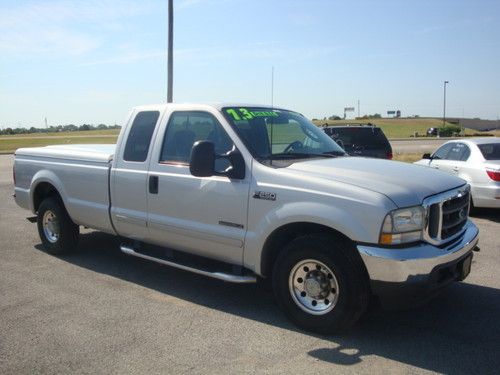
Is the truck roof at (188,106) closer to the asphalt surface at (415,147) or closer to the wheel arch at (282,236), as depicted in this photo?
the wheel arch at (282,236)

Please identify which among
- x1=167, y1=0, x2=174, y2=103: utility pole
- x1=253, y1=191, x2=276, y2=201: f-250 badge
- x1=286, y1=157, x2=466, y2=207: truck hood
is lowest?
x1=253, y1=191, x2=276, y2=201: f-250 badge

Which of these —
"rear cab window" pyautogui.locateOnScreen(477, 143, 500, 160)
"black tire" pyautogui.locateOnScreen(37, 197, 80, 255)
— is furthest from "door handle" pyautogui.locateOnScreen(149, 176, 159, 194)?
"rear cab window" pyautogui.locateOnScreen(477, 143, 500, 160)

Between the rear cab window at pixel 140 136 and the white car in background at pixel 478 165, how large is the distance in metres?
6.15

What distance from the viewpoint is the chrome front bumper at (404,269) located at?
3951 mm

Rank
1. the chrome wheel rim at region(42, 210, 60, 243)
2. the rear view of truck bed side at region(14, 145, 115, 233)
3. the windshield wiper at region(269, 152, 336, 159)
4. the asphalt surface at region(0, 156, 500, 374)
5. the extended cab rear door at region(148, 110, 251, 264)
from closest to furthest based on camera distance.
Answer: the asphalt surface at region(0, 156, 500, 374) → the extended cab rear door at region(148, 110, 251, 264) → the windshield wiper at region(269, 152, 336, 159) → the rear view of truck bed side at region(14, 145, 115, 233) → the chrome wheel rim at region(42, 210, 60, 243)

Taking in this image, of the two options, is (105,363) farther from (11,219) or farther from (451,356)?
(11,219)

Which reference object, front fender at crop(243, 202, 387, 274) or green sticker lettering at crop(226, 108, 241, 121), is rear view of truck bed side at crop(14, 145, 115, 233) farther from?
front fender at crop(243, 202, 387, 274)

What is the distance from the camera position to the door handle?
5.45 metres

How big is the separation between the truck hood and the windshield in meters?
0.33

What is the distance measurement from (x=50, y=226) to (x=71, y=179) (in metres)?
0.97

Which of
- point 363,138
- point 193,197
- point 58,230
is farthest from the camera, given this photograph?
point 363,138

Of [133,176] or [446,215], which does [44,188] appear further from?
[446,215]

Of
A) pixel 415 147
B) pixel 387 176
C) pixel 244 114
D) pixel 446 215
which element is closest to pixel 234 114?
pixel 244 114

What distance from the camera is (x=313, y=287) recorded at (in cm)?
440
